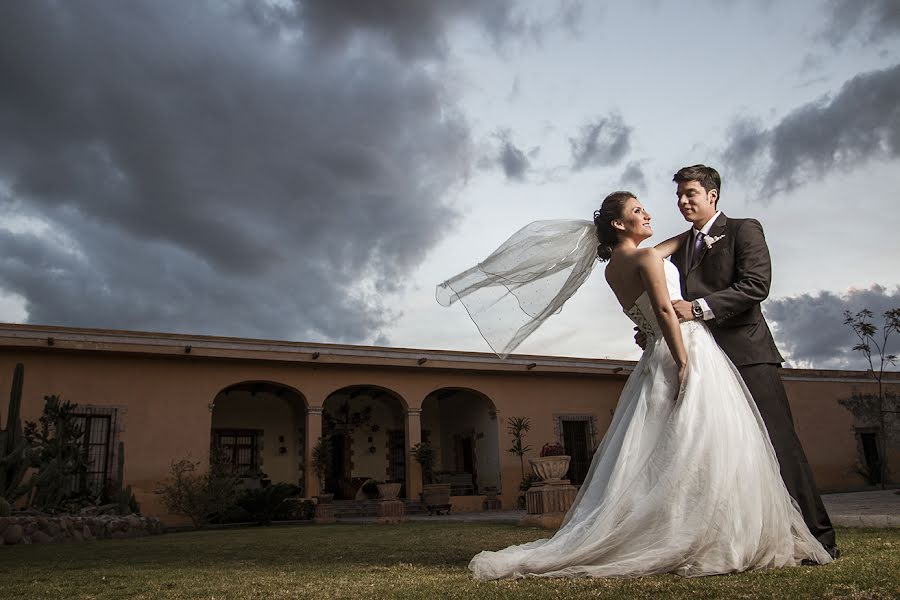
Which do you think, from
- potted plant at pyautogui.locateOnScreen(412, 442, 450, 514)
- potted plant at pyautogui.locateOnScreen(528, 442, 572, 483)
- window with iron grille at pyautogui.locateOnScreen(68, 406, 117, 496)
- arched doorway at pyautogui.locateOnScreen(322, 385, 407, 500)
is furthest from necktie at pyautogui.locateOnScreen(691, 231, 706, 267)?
arched doorway at pyautogui.locateOnScreen(322, 385, 407, 500)

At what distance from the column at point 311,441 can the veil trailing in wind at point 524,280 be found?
11.9 meters

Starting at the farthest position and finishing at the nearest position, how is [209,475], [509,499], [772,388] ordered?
[509,499], [209,475], [772,388]

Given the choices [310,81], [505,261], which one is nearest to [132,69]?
[310,81]

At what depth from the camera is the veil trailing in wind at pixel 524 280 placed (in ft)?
11.0

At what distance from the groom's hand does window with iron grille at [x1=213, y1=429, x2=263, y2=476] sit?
1522cm

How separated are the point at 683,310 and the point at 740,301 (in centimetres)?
25

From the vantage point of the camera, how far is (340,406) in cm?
1811

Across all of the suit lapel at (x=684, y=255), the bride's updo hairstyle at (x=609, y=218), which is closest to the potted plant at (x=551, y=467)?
the suit lapel at (x=684, y=255)

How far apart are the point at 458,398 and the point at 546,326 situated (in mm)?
16121

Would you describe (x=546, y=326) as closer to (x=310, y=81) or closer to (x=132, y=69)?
(x=310, y=81)

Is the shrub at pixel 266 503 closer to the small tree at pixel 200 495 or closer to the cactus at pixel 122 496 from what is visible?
the small tree at pixel 200 495

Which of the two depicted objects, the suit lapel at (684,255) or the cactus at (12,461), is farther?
the cactus at (12,461)

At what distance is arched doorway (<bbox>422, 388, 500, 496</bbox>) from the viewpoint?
17.0 meters

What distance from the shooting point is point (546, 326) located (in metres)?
3.59
